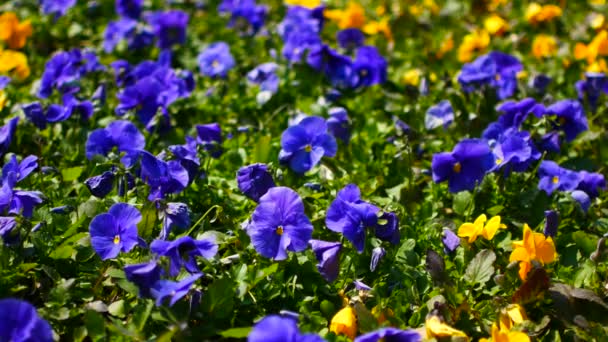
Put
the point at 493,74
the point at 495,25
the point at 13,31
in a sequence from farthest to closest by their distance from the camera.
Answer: the point at 495,25 < the point at 13,31 < the point at 493,74

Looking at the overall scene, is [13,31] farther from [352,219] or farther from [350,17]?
[352,219]

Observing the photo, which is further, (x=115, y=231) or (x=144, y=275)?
(x=115, y=231)

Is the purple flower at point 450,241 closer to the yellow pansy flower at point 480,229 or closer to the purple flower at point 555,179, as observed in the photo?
the yellow pansy flower at point 480,229

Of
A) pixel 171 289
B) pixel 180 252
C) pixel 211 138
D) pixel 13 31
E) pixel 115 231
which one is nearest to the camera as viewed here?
pixel 171 289

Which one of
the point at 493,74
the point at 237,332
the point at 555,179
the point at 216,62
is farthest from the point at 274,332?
the point at 216,62

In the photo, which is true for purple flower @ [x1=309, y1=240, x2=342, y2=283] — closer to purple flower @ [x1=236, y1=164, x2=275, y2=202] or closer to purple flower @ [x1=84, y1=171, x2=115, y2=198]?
purple flower @ [x1=236, y1=164, x2=275, y2=202]

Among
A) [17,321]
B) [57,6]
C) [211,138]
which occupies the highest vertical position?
[17,321]

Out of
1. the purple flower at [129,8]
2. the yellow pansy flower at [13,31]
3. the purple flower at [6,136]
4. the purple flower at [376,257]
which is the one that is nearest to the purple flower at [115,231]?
the purple flower at [376,257]
